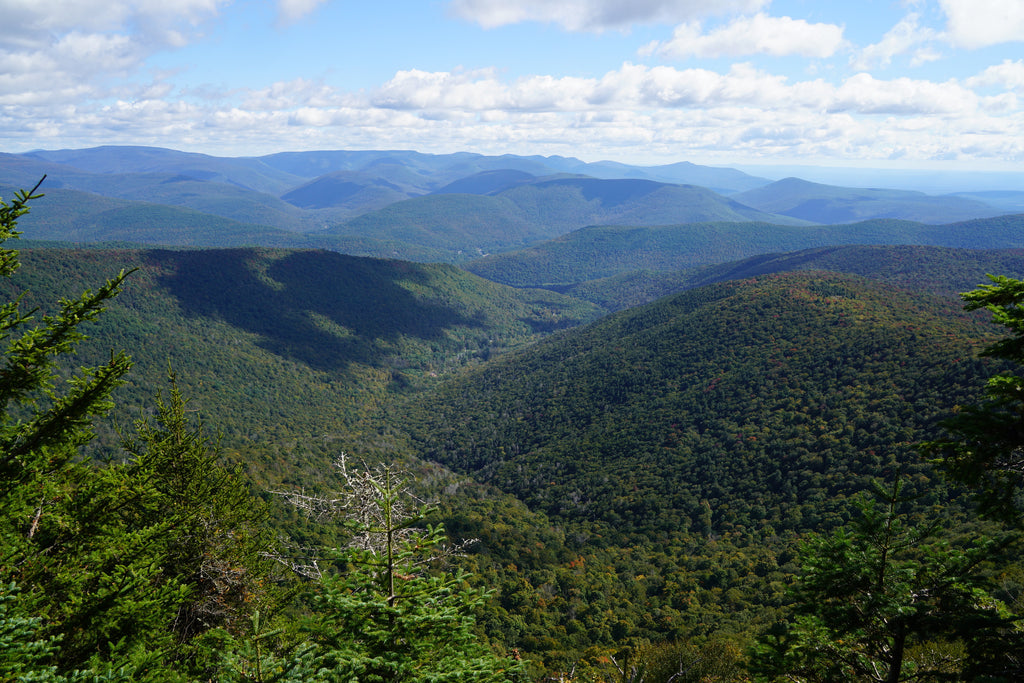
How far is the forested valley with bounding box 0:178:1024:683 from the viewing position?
996 centimetres

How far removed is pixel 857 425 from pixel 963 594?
295 feet

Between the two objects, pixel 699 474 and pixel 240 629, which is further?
pixel 699 474

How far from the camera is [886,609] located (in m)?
9.38

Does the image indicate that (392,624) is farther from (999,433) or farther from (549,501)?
(549,501)

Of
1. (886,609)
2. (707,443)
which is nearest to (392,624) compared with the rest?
(886,609)

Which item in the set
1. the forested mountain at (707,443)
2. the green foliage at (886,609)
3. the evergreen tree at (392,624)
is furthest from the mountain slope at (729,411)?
the evergreen tree at (392,624)

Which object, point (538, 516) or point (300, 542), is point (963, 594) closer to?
point (300, 542)

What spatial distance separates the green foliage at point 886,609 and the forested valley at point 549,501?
2.8 inches

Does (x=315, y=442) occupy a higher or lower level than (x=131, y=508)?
lower

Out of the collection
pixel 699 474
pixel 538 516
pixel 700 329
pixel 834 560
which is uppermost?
pixel 834 560

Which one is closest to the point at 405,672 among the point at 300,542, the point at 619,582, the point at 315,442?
the point at 300,542

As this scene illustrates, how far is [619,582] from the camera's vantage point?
6481 centimetres

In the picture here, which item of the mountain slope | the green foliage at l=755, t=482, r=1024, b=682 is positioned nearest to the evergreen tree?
the green foliage at l=755, t=482, r=1024, b=682

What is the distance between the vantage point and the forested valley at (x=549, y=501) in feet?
32.7
